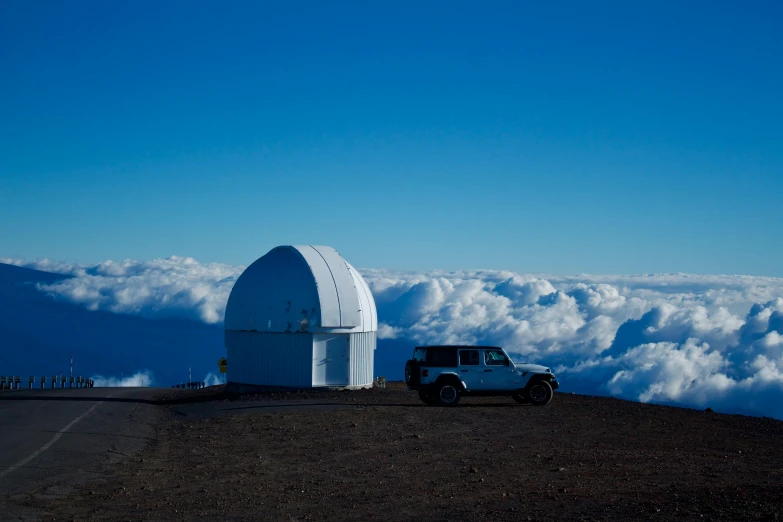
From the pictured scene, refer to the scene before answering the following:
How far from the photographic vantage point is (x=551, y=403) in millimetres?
24641

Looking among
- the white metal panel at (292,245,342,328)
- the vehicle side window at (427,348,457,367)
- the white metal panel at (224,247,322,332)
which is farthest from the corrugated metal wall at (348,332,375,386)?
the vehicle side window at (427,348,457,367)

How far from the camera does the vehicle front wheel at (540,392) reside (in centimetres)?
2358

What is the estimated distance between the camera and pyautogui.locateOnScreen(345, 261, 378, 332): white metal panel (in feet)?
99.9

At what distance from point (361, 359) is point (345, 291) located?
2.81m

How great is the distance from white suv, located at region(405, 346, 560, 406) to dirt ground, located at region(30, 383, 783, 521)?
143cm

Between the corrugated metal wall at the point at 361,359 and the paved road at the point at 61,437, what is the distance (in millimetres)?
7700

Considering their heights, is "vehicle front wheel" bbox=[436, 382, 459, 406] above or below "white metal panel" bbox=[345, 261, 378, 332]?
below

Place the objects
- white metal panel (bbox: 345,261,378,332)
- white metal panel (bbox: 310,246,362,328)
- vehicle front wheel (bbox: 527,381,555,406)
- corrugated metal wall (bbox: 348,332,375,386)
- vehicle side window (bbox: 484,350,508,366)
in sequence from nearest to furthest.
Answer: vehicle side window (bbox: 484,350,508,366)
vehicle front wheel (bbox: 527,381,555,406)
white metal panel (bbox: 310,246,362,328)
corrugated metal wall (bbox: 348,332,375,386)
white metal panel (bbox: 345,261,378,332)

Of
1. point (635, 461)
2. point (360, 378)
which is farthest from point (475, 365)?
point (635, 461)

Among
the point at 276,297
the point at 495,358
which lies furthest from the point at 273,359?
the point at 495,358

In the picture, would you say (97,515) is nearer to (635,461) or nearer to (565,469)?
(565,469)

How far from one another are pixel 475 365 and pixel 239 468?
1133cm

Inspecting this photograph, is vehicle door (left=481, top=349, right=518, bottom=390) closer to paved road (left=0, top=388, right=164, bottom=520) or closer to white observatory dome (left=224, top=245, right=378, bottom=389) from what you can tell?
white observatory dome (left=224, top=245, right=378, bottom=389)

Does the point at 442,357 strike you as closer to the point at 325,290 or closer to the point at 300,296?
the point at 325,290
